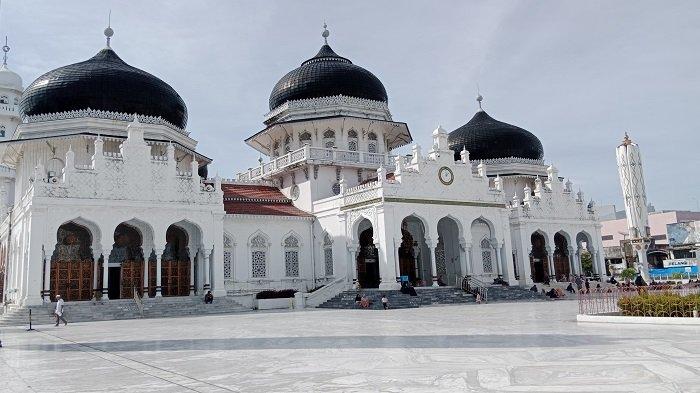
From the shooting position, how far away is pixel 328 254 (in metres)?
29.7

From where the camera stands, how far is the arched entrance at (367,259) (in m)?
29.9

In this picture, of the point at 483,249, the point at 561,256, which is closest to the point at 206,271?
the point at 483,249

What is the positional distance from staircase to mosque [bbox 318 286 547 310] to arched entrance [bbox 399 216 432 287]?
352 cm

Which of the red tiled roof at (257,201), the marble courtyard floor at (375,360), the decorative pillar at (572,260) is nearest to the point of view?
the marble courtyard floor at (375,360)

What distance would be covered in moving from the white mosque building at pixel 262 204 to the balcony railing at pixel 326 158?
0.09 m

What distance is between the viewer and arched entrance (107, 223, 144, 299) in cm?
2511

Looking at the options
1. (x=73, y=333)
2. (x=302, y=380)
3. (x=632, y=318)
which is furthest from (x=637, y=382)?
(x=73, y=333)

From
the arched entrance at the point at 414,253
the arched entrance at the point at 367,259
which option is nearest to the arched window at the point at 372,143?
the arched entrance at the point at 414,253

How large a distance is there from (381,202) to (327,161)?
5905 millimetres

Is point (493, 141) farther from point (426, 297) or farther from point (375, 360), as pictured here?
point (375, 360)

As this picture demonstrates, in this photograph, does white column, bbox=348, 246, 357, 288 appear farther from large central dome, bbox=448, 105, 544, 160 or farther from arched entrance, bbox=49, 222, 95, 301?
large central dome, bbox=448, 105, 544, 160

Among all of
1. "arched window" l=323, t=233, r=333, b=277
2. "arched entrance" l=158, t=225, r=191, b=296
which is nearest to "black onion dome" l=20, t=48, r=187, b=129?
"arched entrance" l=158, t=225, r=191, b=296

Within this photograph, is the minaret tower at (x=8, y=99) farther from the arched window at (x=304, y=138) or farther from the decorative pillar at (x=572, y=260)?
the decorative pillar at (x=572, y=260)

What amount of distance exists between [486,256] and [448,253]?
2.36 meters
